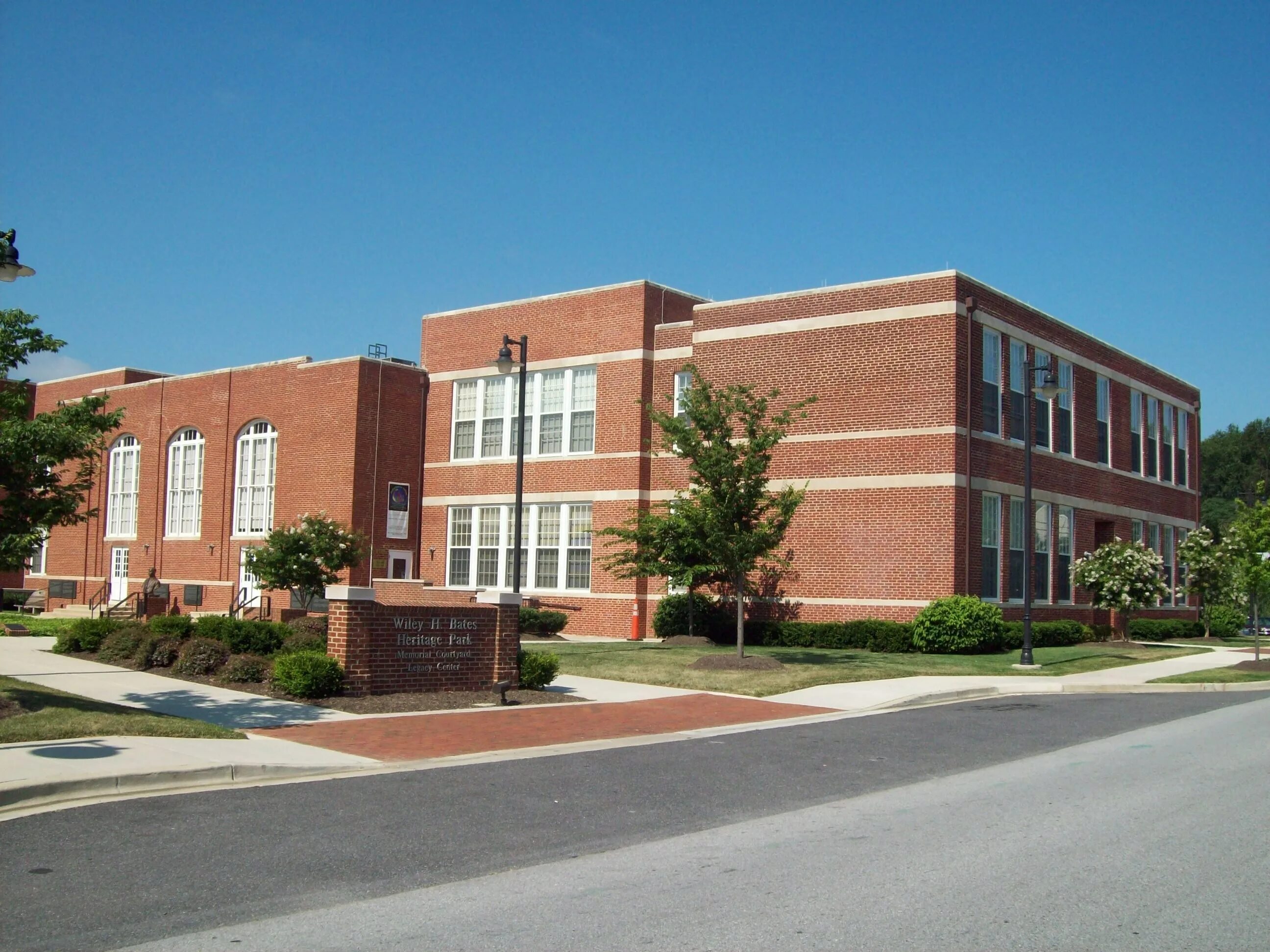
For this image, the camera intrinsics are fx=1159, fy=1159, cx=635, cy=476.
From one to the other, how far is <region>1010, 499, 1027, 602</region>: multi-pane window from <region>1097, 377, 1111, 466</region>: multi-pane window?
6594mm

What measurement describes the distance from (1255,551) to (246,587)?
30384 millimetres

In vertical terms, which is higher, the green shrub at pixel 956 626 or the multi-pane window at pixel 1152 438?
the multi-pane window at pixel 1152 438

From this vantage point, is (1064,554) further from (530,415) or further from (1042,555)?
(530,415)

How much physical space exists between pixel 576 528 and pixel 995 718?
64.2 feet

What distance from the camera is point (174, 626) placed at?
21391mm

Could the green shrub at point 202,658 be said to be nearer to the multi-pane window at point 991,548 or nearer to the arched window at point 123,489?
the multi-pane window at point 991,548

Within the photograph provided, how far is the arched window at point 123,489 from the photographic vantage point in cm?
4534

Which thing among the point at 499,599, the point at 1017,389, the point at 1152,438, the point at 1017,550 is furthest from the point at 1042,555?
the point at 499,599

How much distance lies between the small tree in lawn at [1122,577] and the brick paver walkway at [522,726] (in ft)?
56.8

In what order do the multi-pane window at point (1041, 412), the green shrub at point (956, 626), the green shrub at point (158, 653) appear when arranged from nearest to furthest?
the green shrub at point (158, 653) → the green shrub at point (956, 626) → the multi-pane window at point (1041, 412)

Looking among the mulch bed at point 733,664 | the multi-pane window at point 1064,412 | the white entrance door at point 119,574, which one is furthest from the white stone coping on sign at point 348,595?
the white entrance door at point 119,574

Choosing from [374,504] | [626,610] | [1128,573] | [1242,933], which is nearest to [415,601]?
[626,610]

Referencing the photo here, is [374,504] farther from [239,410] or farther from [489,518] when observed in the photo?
[239,410]

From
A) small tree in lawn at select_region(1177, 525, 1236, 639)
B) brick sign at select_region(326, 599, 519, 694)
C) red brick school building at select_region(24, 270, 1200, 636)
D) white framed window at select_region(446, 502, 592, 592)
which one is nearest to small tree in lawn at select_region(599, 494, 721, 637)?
red brick school building at select_region(24, 270, 1200, 636)
